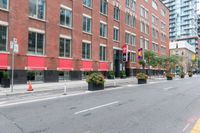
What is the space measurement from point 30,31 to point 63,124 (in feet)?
60.1

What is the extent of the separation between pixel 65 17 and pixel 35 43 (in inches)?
249

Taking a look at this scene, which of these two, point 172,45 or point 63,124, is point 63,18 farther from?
point 172,45

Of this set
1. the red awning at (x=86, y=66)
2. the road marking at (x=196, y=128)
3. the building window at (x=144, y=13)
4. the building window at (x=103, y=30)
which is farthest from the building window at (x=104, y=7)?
the road marking at (x=196, y=128)

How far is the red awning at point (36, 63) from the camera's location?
23.5 m

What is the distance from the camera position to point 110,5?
3831 centimetres

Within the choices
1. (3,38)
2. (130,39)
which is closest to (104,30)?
(130,39)

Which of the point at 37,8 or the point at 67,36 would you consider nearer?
the point at 37,8

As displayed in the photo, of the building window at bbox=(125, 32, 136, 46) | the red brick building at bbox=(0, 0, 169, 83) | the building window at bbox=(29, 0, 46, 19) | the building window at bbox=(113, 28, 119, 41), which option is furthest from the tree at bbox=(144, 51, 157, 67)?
the building window at bbox=(29, 0, 46, 19)

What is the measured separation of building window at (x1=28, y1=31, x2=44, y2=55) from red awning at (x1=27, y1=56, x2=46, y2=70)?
62 centimetres

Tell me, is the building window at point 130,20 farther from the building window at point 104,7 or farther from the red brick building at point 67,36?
the building window at point 104,7

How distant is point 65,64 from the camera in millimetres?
28078

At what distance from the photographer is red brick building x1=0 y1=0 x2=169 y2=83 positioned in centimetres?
2241

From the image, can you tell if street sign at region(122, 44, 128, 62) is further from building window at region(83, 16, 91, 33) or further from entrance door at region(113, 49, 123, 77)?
building window at region(83, 16, 91, 33)

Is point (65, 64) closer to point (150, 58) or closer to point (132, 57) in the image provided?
point (132, 57)
